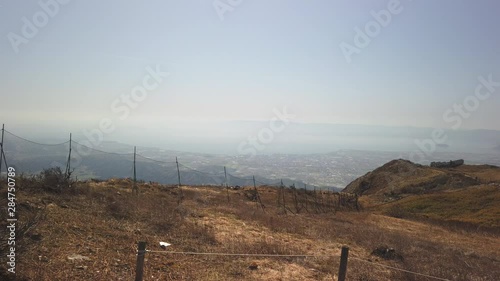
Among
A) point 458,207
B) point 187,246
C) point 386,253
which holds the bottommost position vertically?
point 458,207

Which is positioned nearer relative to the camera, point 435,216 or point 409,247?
point 409,247

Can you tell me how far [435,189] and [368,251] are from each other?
118ft

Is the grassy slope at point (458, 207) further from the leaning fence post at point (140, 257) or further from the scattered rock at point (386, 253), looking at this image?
the leaning fence post at point (140, 257)

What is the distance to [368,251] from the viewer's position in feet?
44.6

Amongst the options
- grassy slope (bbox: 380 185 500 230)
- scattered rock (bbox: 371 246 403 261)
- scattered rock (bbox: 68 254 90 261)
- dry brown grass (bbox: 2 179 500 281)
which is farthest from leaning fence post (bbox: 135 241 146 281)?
grassy slope (bbox: 380 185 500 230)

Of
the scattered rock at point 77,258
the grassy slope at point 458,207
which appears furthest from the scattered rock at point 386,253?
the grassy slope at point 458,207

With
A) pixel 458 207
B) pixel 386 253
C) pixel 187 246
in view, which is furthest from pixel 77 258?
pixel 458 207

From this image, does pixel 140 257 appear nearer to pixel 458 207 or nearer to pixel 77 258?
pixel 77 258

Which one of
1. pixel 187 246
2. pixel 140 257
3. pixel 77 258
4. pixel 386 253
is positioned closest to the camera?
pixel 140 257

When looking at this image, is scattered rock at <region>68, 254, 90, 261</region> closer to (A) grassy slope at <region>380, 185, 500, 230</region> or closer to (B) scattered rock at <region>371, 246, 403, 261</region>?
(B) scattered rock at <region>371, 246, 403, 261</region>

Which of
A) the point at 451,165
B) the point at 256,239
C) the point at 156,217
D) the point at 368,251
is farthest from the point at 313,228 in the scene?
the point at 451,165

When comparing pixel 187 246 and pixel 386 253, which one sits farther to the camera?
pixel 386 253

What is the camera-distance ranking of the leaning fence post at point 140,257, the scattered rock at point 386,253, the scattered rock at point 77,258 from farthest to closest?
the scattered rock at point 386,253
the scattered rock at point 77,258
the leaning fence post at point 140,257

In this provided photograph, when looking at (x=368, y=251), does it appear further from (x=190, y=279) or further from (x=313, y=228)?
(x=190, y=279)
